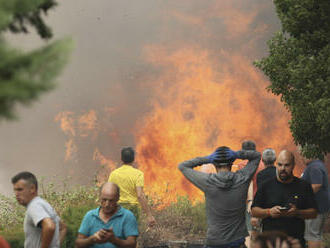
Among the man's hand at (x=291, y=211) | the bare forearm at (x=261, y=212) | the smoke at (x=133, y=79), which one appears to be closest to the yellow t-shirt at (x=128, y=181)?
the bare forearm at (x=261, y=212)

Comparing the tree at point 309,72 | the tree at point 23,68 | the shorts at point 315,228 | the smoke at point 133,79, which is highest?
the smoke at point 133,79

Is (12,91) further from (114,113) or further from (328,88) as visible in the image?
(114,113)

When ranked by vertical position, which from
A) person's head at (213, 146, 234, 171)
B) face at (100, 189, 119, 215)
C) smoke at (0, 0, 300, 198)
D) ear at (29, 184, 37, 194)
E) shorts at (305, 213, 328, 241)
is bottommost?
shorts at (305, 213, 328, 241)

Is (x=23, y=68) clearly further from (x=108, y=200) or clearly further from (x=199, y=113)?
(x=199, y=113)

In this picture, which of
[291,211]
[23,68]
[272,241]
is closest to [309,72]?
[291,211]

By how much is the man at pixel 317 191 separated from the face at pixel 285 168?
210 cm

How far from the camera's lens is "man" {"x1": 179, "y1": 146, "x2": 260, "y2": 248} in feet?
20.0

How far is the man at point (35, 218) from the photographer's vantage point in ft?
18.2

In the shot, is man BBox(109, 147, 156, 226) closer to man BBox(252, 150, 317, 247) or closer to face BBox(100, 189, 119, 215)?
man BBox(252, 150, 317, 247)

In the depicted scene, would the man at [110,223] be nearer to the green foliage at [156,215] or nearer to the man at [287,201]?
the man at [287,201]

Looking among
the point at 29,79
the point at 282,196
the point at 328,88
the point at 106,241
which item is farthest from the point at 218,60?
the point at 29,79

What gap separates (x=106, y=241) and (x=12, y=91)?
8.89 feet

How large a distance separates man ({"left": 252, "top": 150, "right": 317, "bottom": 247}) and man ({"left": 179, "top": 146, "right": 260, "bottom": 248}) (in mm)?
492

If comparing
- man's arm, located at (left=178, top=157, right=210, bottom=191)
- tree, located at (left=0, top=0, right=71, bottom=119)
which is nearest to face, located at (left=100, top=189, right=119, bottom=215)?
man's arm, located at (left=178, top=157, right=210, bottom=191)
